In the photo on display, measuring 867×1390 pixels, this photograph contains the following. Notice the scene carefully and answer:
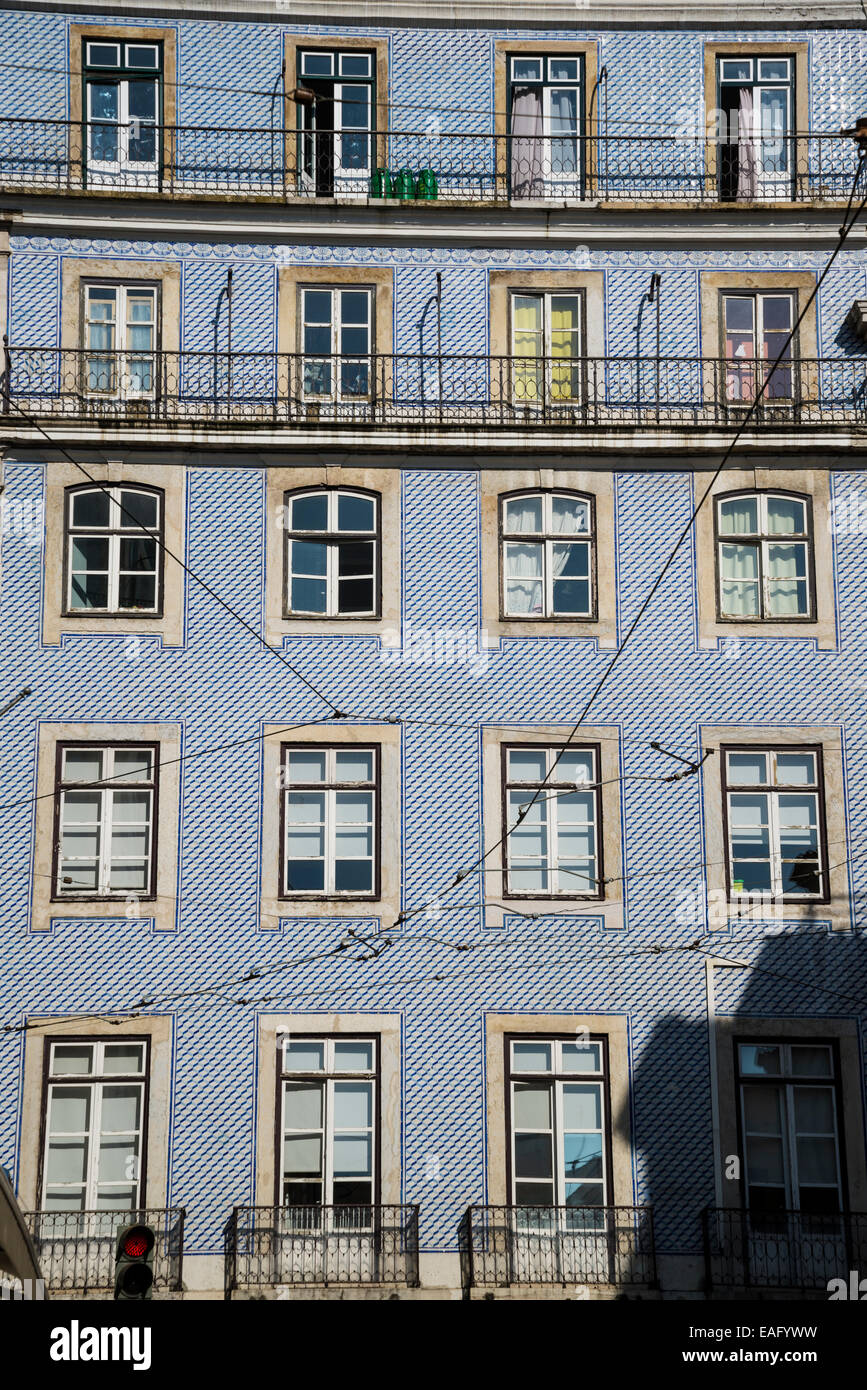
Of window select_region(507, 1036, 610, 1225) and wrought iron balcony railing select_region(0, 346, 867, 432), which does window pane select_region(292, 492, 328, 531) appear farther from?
window select_region(507, 1036, 610, 1225)

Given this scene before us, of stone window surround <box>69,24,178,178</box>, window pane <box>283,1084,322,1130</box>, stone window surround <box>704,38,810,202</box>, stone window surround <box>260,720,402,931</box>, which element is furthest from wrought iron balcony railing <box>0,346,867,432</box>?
window pane <box>283,1084,322,1130</box>

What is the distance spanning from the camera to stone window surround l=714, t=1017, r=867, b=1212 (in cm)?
2981

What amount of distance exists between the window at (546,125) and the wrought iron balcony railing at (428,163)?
0.02 metres

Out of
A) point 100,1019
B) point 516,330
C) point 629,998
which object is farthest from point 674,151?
point 100,1019

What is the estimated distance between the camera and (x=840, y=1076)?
99.1 feet

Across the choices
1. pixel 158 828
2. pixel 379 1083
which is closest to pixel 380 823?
pixel 158 828

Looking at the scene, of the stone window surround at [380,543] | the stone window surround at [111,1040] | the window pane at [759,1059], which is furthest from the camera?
the stone window surround at [380,543]

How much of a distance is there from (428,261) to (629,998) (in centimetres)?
1076

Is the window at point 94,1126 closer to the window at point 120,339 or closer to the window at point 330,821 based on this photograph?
the window at point 330,821

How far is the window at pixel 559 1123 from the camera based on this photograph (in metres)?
29.6

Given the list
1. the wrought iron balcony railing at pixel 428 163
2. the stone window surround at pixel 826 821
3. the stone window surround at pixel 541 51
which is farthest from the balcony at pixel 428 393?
the stone window surround at pixel 826 821

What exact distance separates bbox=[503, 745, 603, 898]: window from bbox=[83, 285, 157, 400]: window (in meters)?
7.39

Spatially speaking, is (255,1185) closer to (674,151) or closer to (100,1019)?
(100,1019)

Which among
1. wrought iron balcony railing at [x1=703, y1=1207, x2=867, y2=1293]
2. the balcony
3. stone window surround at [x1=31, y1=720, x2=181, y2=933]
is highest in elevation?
the balcony
